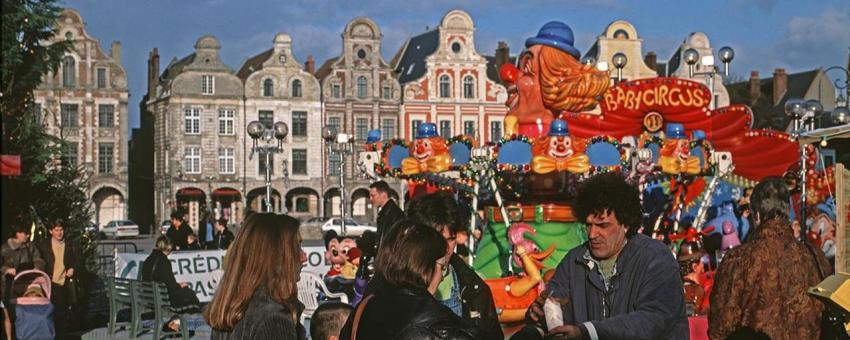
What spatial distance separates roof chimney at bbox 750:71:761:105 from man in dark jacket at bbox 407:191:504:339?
2269 inches

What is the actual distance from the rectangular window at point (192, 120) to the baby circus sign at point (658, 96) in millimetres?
35757

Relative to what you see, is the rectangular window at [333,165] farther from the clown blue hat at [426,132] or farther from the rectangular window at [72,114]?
the clown blue hat at [426,132]

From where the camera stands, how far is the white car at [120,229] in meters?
50.9

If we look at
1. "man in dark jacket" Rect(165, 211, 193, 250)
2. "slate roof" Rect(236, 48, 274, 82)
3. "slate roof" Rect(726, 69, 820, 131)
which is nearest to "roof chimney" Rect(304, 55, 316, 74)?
"slate roof" Rect(236, 48, 274, 82)

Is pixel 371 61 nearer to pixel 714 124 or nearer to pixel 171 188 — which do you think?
pixel 171 188

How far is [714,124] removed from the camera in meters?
23.8

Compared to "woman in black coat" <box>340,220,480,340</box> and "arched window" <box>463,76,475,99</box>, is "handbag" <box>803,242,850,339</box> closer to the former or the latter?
"woman in black coat" <box>340,220,480,340</box>

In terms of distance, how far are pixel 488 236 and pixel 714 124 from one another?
10.6 metres

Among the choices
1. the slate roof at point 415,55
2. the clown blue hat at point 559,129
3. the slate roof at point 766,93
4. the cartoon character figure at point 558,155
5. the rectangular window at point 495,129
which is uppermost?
the slate roof at point 415,55

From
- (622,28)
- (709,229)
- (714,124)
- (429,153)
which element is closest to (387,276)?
(429,153)

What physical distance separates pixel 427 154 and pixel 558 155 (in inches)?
80.9

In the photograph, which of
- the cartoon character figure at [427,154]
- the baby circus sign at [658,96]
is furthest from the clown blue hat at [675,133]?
the baby circus sign at [658,96]

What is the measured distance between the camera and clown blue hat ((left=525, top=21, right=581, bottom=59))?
14.7 meters

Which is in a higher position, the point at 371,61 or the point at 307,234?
the point at 371,61
